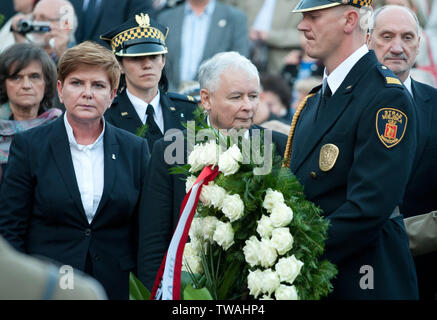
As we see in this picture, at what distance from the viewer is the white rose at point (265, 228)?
143 inches

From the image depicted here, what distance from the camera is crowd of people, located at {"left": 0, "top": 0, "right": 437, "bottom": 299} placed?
12.4 feet

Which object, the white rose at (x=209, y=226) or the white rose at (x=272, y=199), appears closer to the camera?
the white rose at (x=272, y=199)

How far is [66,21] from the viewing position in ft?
24.8

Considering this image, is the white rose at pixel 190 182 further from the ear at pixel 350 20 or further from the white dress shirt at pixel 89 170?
the ear at pixel 350 20

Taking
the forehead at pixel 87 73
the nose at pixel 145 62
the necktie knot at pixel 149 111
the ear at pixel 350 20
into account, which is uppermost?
the nose at pixel 145 62

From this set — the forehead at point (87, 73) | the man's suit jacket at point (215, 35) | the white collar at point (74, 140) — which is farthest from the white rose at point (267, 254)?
the man's suit jacket at point (215, 35)

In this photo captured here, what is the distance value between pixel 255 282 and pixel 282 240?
0.23 metres

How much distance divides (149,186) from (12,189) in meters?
0.79

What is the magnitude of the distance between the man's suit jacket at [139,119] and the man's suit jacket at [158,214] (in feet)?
3.82

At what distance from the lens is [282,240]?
3.60 meters

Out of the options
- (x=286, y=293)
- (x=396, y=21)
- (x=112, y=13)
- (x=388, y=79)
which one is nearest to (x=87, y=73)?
(x=388, y=79)
